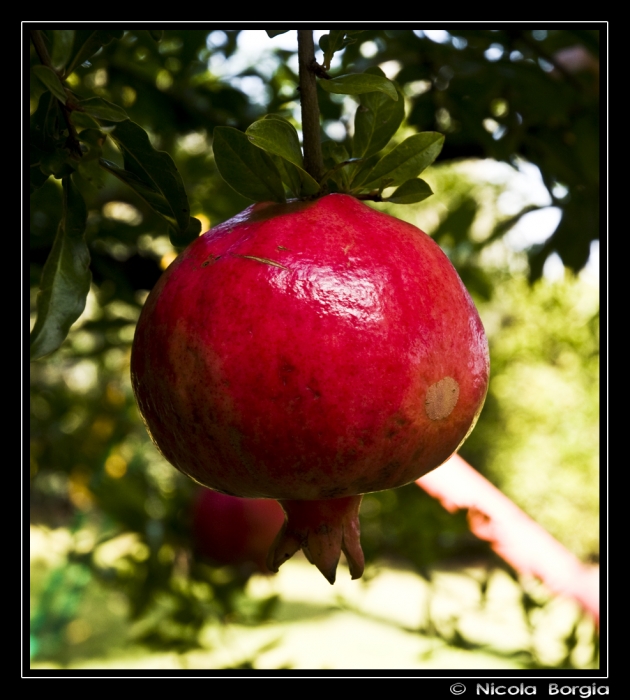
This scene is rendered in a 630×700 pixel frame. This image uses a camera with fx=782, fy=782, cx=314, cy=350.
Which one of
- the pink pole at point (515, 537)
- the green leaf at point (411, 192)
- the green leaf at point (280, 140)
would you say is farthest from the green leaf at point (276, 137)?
the pink pole at point (515, 537)

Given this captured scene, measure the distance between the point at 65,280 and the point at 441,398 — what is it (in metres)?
0.31

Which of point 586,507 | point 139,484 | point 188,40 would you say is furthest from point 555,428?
point 188,40

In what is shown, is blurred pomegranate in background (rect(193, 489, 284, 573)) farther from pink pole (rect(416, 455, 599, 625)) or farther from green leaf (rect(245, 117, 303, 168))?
green leaf (rect(245, 117, 303, 168))

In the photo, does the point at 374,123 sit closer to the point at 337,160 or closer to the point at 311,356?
the point at 337,160

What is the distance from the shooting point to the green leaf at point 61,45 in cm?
76

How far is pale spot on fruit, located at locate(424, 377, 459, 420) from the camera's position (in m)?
0.53

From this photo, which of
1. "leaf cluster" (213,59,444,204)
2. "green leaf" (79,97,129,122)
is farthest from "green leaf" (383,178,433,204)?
"green leaf" (79,97,129,122)

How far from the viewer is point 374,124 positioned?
2.06 feet

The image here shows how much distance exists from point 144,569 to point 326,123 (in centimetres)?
107

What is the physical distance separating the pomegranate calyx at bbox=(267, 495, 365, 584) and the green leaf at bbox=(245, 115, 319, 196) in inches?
9.5

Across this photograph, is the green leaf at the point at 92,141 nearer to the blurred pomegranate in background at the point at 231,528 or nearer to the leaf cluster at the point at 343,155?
the leaf cluster at the point at 343,155

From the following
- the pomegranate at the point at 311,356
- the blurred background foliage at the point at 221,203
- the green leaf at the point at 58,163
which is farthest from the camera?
the blurred background foliage at the point at 221,203

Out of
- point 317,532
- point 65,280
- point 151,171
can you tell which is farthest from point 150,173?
point 317,532
